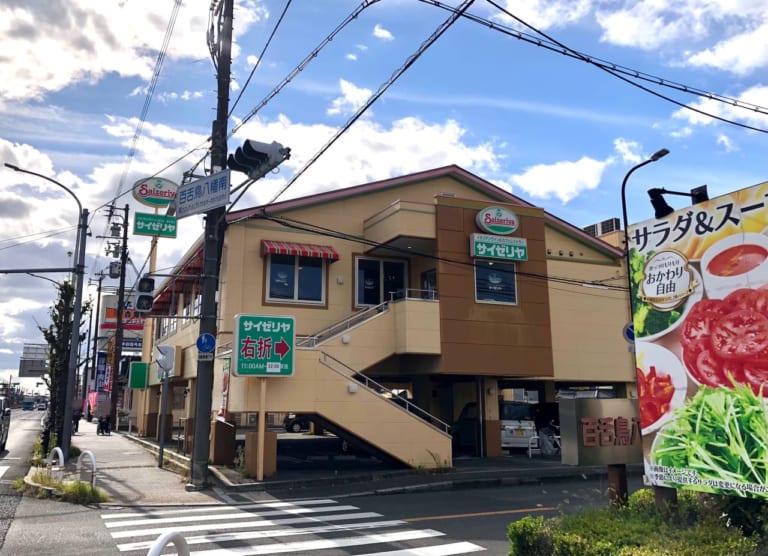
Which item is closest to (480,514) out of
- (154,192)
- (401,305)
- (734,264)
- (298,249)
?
(734,264)

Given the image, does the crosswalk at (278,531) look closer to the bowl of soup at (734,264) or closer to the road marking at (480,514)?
A: the road marking at (480,514)

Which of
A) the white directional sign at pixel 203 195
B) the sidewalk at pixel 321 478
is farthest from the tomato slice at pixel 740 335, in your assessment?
the white directional sign at pixel 203 195

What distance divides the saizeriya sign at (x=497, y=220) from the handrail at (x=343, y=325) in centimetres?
431

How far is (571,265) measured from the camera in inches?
1030

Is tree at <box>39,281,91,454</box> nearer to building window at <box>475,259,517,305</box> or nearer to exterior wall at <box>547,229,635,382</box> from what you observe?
building window at <box>475,259,517,305</box>

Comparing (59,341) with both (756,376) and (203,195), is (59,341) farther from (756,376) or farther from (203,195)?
(756,376)

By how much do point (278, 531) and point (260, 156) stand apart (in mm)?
7536

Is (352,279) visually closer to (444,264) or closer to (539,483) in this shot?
(444,264)

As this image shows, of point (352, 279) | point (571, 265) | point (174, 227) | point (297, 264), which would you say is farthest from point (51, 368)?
point (571, 265)

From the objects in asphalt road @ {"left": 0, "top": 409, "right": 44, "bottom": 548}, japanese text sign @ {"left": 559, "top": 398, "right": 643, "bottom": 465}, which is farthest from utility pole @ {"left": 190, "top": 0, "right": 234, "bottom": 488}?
japanese text sign @ {"left": 559, "top": 398, "right": 643, "bottom": 465}

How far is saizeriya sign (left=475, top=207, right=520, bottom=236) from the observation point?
21.2 meters

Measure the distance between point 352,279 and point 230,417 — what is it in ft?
21.8

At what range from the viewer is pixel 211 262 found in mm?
15750

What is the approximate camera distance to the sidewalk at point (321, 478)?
1450 centimetres
